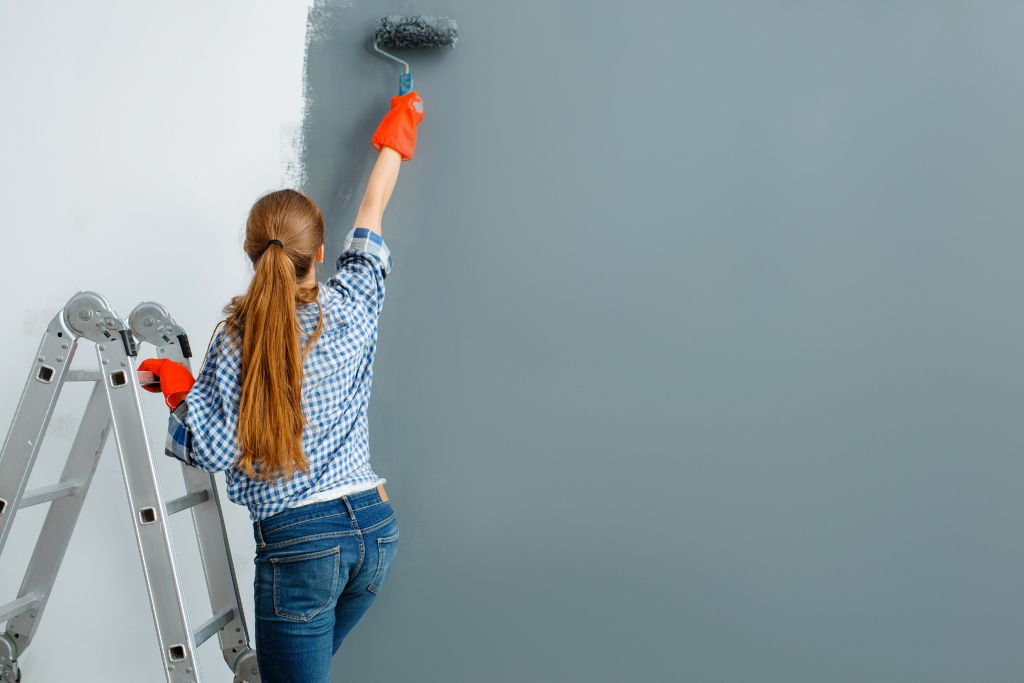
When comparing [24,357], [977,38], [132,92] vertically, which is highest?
[132,92]

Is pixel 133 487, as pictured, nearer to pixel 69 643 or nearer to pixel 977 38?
pixel 69 643

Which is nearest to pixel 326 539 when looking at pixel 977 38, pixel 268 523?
pixel 268 523

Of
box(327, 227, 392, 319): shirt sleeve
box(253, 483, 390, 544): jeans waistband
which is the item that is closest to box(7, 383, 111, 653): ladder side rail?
box(253, 483, 390, 544): jeans waistband

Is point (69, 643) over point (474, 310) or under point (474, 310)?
under

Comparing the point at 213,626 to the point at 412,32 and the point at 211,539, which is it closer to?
the point at 211,539

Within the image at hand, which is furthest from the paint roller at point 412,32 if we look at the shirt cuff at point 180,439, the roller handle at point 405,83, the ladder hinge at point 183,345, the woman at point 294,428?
the shirt cuff at point 180,439

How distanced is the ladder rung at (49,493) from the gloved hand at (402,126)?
32.8 inches

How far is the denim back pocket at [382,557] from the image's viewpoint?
124cm

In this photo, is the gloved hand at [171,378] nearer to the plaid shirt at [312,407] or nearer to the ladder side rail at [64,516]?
the plaid shirt at [312,407]

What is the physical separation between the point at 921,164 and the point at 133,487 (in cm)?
154

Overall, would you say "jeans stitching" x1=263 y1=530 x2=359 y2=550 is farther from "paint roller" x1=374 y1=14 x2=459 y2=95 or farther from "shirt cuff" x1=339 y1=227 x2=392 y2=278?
"paint roller" x1=374 y1=14 x2=459 y2=95

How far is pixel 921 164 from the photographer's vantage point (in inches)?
58.7

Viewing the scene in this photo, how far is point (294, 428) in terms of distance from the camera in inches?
44.0

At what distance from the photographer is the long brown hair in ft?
3.57
